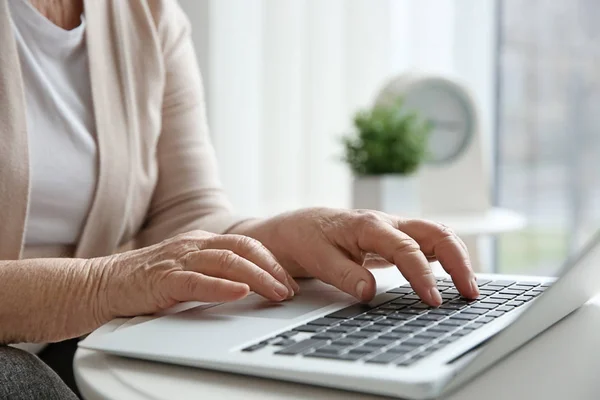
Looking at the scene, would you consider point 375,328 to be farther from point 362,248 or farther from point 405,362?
point 362,248

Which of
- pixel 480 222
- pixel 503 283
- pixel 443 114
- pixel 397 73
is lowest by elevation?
pixel 480 222

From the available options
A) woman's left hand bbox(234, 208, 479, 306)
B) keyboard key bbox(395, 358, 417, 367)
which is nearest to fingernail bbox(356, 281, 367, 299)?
woman's left hand bbox(234, 208, 479, 306)

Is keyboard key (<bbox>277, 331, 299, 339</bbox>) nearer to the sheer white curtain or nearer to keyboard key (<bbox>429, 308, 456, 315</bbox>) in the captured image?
keyboard key (<bbox>429, 308, 456, 315</bbox>)

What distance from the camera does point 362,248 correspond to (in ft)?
2.44

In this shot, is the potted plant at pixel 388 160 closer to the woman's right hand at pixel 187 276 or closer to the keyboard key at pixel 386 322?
the woman's right hand at pixel 187 276

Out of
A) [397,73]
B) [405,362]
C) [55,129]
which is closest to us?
[405,362]

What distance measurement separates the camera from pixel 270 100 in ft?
8.65

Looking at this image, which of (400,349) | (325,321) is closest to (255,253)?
(325,321)

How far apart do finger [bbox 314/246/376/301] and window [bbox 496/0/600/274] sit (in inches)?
80.2

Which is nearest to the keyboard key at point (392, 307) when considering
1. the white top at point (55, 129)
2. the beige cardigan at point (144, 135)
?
the beige cardigan at point (144, 135)

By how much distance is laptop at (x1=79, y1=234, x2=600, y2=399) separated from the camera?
1.45 feet

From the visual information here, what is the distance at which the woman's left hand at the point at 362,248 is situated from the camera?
2.20 feet

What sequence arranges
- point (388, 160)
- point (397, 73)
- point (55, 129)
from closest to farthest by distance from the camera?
1. point (55, 129)
2. point (388, 160)
3. point (397, 73)

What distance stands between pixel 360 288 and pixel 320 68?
6.62 ft
